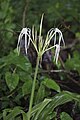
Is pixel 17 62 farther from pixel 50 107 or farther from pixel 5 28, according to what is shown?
pixel 5 28

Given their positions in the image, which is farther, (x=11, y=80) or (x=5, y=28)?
(x=5, y=28)

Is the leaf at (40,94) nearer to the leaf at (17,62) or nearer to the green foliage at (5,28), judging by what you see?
the leaf at (17,62)

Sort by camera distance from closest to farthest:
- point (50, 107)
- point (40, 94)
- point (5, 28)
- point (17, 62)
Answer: point (50, 107)
point (40, 94)
point (17, 62)
point (5, 28)

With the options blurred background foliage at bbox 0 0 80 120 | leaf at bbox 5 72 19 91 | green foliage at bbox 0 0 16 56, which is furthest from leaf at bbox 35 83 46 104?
green foliage at bbox 0 0 16 56

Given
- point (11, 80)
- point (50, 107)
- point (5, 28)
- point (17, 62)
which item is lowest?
point (50, 107)

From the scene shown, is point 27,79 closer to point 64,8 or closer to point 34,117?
point 34,117

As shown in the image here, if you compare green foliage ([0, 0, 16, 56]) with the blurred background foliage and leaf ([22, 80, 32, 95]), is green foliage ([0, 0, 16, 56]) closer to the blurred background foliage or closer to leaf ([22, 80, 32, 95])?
the blurred background foliage

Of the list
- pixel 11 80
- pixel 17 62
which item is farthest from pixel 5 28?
pixel 11 80

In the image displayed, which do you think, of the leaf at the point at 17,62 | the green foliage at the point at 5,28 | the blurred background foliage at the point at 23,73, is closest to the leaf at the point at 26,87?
the blurred background foliage at the point at 23,73
